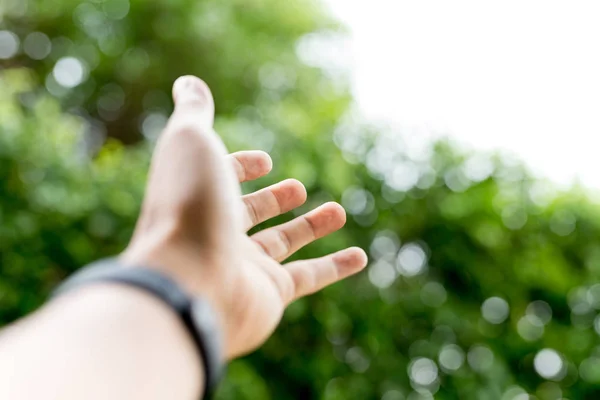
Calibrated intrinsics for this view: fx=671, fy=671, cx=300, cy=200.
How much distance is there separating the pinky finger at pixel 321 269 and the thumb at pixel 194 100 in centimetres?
23

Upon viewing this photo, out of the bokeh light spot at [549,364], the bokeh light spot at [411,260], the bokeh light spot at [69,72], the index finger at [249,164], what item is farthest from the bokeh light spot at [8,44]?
the index finger at [249,164]

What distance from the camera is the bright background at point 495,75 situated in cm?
243

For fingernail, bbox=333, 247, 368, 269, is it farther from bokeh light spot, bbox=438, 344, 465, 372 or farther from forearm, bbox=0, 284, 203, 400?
bokeh light spot, bbox=438, 344, 465, 372

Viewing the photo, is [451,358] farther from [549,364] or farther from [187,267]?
[187,267]

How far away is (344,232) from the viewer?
2156mm

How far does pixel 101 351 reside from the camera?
469 millimetres

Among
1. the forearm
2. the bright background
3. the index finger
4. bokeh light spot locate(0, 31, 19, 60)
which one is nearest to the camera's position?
the forearm

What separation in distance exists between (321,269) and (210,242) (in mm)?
314

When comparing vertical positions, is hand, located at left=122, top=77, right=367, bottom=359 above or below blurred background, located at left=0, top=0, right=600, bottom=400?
above

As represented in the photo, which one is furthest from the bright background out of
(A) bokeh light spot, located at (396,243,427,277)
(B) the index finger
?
(B) the index finger

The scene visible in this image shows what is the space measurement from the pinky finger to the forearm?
1.18 ft

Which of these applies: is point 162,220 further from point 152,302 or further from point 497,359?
point 497,359

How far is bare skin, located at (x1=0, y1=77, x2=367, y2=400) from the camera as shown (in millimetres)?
466

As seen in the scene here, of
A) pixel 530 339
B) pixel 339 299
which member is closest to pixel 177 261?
pixel 339 299
